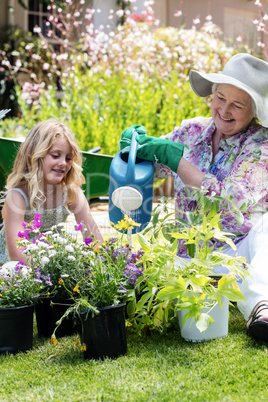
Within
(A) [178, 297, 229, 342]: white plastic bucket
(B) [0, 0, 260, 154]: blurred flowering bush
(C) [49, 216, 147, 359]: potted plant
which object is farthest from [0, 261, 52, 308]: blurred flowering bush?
(B) [0, 0, 260, 154]: blurred flowering bush

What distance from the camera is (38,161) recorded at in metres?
2.47

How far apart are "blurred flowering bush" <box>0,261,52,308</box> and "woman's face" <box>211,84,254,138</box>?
1.00 m

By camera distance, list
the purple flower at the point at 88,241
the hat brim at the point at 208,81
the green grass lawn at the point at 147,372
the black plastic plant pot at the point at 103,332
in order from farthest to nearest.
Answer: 1. the hat brim at the point at 208,81
2. the purple flower at the point at 88,241
3. the black plastic plant pot at the point at 103,332
4. the green grass lawn at the point at 147,372

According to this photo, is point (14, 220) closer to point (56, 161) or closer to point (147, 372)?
point (56, 161)

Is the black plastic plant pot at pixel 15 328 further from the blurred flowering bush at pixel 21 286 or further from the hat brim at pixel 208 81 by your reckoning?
the hat brim at pixel 208 81

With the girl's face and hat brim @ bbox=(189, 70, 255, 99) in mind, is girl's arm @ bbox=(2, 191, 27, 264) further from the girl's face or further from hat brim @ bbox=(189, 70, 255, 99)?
hat brim @ bbox=(189, 70, 255, 99)

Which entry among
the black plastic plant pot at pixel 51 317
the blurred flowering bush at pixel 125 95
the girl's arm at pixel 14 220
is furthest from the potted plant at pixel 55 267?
the blurred flowering bush at pixel 125 95

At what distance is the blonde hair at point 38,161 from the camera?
2428mm

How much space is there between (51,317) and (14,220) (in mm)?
587

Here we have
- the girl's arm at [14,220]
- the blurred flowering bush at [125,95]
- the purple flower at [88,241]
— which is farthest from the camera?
the blurred flowering bush at [125,95]

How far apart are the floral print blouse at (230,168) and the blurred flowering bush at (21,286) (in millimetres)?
627

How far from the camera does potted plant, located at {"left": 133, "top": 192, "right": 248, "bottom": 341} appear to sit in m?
1.67

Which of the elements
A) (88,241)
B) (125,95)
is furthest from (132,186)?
(125,95)

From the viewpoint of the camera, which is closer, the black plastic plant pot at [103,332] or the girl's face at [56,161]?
the black plastic plant pot at [103,332]
